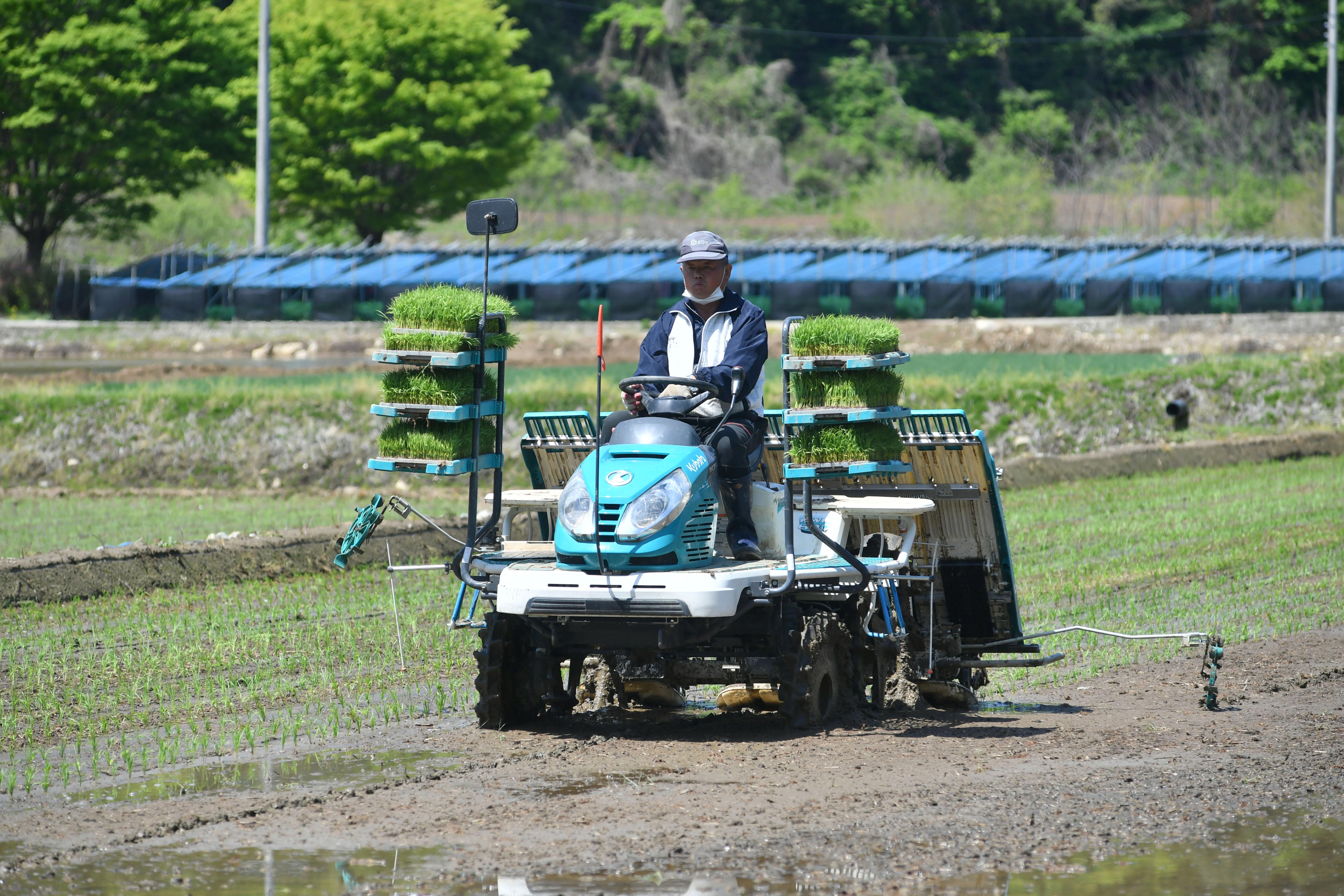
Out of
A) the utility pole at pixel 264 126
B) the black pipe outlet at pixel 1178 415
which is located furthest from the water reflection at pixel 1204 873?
the utility pole at pixel 264 126

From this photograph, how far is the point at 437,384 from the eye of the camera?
9453 mm

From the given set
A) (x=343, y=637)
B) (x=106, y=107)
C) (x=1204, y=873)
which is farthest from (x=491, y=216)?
(x=106, y=107)

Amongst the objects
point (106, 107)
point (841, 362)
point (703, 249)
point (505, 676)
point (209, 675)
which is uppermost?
point (106, 107)

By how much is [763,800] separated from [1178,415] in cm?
2319

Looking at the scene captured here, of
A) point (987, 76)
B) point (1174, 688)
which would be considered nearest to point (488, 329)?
point (1174, 688)

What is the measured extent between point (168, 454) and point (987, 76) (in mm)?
76181

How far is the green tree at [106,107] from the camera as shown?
4966 cm

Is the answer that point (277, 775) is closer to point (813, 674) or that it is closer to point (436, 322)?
point (436, 322)

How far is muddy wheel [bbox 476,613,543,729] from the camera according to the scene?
9.20 meters

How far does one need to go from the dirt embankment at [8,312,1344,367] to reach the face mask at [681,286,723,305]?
1185 inches

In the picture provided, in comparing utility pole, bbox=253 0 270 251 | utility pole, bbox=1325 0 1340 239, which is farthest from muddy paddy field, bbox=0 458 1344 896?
utility pole, bbox=1325 0 1340 239

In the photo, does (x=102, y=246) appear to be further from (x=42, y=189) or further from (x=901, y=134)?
(x=901, y=134)

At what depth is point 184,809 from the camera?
7473mm

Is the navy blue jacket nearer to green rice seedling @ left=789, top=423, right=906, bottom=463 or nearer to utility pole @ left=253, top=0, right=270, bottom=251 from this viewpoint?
green rice seedling @ left=789, top=423, right=906, bottom=463
